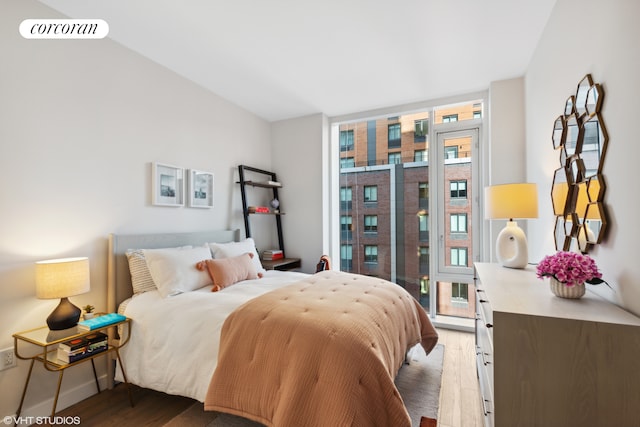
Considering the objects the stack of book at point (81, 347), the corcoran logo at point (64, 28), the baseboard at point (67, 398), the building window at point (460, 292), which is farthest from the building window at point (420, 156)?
the baseboard at point (67, 398)

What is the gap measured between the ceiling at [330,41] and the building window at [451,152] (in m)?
0.63

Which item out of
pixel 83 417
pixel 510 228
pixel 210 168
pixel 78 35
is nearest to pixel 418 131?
pixel 510 228

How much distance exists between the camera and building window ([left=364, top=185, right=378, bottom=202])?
4.07 metres

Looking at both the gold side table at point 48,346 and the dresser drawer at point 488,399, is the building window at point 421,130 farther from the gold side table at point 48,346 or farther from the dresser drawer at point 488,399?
the gold side table at point 48,346

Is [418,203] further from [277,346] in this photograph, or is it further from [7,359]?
[7,359]

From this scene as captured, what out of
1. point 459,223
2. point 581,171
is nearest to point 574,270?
point 581,171

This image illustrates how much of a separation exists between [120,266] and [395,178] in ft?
10.3

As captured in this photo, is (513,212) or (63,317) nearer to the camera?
(63,317)

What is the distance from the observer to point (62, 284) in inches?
71.4

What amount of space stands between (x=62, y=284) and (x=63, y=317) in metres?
0.22

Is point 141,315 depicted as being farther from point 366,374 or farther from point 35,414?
point 366,374

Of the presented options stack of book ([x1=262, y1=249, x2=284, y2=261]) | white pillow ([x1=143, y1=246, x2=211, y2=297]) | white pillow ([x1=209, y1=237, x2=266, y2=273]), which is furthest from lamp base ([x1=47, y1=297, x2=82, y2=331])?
stack of book ([x1=262, y1=249, x2=284, y2=261])

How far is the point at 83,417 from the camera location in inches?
76.4

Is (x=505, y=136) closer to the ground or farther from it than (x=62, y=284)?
farther from it
